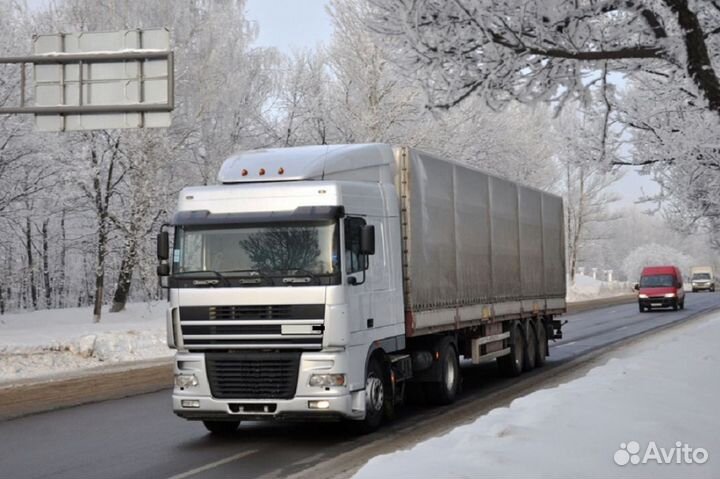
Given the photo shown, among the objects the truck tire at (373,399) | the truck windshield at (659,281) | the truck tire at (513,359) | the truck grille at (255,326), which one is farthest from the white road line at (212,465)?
the truck windshield at (659,281)

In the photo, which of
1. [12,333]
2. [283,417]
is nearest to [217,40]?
[12,333]

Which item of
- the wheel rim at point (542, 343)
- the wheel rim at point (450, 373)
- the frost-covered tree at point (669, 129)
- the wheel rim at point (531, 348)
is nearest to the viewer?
the wheel rim at point (450, 373)

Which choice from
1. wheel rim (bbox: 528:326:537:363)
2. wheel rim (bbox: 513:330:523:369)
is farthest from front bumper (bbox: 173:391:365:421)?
wheel rim (bbox: 528:326:537:363)

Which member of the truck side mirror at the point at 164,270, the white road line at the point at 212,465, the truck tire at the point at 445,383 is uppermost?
the truck side mirror at the point at 164,270

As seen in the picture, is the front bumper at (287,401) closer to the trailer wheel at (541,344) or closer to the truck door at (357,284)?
the truck door at (357,284)

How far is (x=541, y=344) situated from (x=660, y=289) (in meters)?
28.8

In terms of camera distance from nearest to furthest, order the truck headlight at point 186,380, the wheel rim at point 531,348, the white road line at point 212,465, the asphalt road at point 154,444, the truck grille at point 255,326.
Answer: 1. the white road line at point 212,465
2. the asphalt road at point 154,444
3. the truck grille at point 255,326
4. the truck headlight at point 186,380
5. the wheel rim at point 531,348

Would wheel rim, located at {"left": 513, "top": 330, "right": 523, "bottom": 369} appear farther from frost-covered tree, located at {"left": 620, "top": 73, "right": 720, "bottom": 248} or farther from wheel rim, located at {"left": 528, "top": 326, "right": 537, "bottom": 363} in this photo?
frost-covered tree, located at {"left": 620, "top": 73, "right": 720, "bottom": 248}

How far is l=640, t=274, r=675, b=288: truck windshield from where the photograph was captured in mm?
46562

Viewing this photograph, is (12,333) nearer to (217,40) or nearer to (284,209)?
(217,40)

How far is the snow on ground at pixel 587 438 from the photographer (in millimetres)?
7004

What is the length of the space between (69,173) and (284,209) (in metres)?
22.4

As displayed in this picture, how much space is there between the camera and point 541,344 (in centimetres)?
1944

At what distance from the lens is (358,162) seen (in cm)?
1176
